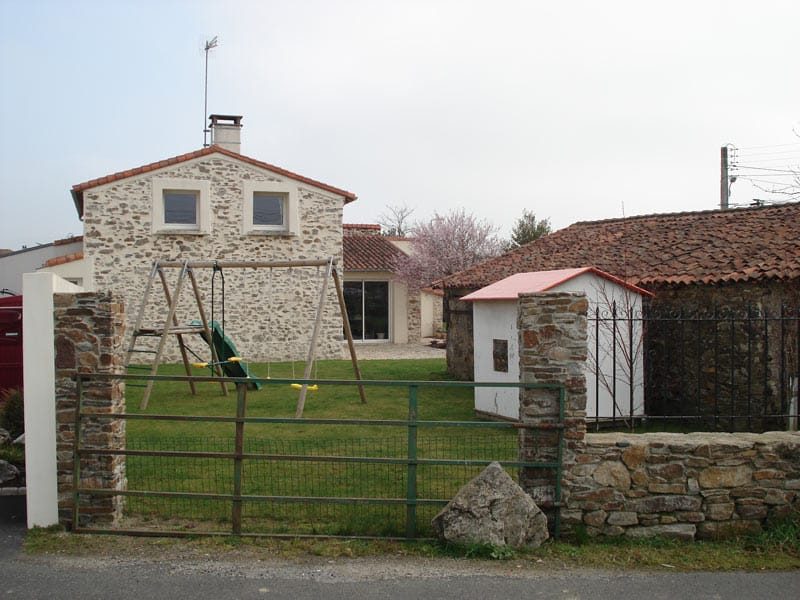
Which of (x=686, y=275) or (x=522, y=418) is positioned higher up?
(x=686, y=275)

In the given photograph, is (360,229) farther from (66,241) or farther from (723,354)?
(723,354)

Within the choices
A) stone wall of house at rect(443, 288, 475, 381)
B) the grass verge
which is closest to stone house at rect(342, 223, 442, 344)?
stone wall of house at rect(443, 288, 475, 381)

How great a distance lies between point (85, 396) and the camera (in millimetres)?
6777

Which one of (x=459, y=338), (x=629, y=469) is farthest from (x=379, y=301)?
(x=629, y=469)

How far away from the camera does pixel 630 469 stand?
6.66 m

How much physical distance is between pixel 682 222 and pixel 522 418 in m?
9.83

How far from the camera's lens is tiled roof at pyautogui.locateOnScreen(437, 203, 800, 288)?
11500 mm

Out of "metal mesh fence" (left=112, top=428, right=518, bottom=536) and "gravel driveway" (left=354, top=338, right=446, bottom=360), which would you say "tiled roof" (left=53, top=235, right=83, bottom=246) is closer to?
"gravel driveway" (left=354, top=338, right=446, bottom=360)

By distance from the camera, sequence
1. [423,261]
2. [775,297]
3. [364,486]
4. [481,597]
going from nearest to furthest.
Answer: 1. [481,597]
2. [364,486]
3. [775,297]
4. [423,261]

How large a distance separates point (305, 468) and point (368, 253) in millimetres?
19690

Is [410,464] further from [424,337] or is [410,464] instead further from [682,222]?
[424,337]

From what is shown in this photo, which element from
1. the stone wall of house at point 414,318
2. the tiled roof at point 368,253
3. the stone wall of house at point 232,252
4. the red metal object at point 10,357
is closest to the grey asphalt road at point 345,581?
the red metal object at point 10,357

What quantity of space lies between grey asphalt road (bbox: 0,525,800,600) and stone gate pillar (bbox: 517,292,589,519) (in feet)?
2.94

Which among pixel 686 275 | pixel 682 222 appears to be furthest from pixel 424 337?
pixel 686 275
